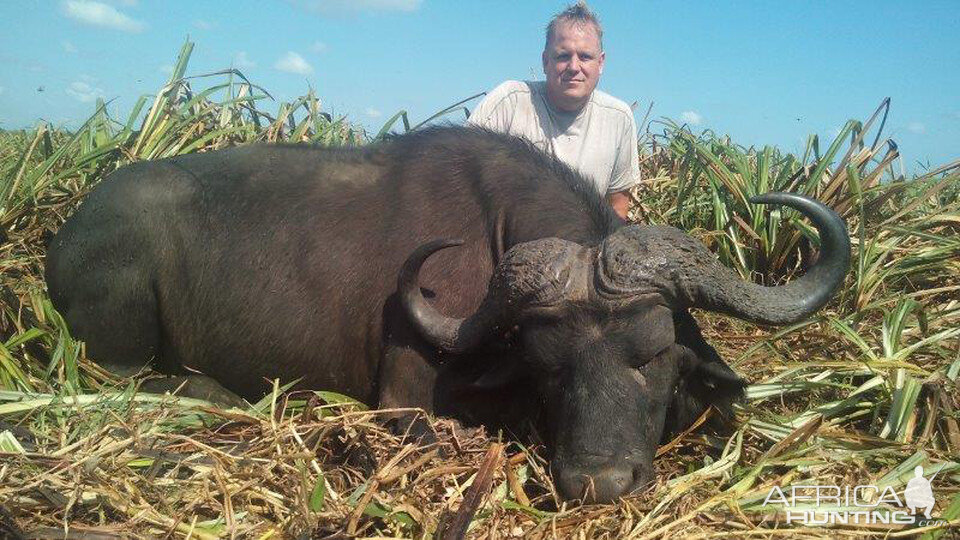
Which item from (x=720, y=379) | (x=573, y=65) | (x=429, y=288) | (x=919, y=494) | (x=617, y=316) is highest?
(x=573, y=65)

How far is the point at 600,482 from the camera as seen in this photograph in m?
2.67

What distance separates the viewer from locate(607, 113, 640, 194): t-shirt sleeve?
19.4ft

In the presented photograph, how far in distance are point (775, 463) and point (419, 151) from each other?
2446 millimetres

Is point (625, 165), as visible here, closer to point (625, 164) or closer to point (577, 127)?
point (625, 164)

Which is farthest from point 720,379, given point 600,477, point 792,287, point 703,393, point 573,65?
point 573,65

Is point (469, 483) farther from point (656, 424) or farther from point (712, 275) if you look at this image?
point (712, 275)

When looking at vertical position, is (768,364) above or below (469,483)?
above

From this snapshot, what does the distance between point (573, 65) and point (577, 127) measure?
0.55m

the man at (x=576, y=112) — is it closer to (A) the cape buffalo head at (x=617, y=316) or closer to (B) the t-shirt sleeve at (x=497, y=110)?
(B) the t-shirt sleeve at (x=497, y=110)

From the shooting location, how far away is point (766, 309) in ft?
9.80

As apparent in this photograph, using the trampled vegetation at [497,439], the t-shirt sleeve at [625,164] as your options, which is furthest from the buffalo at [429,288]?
the t-shirt sleeve at [625,164]

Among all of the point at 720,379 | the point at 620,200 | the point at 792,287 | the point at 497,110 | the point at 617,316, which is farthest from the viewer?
the point at 620,200

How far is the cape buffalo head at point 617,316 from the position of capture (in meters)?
2.79

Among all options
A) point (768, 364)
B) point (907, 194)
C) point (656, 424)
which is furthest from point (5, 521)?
point (907, 194)
